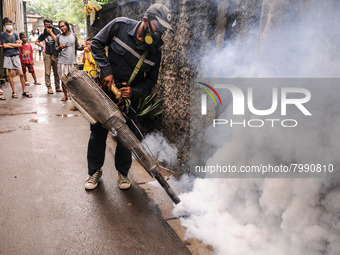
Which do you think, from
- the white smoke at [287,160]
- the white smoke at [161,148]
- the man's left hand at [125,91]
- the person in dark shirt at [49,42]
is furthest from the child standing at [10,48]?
the white smoke at [287,160]

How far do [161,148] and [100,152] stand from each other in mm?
1541

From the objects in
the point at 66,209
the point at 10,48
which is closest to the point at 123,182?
the point at 66,209

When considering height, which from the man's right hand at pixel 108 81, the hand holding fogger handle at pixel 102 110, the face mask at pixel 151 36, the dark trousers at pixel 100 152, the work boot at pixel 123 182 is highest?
the face mask at pixel 151 36

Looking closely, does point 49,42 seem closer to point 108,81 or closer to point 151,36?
point 108,81

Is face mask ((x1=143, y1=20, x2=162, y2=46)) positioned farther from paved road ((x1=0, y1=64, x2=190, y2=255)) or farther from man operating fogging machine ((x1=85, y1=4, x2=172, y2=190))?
paved road ((x1=0, y1=64, x2=190, y2=255))

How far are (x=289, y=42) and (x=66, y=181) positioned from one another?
120 inches

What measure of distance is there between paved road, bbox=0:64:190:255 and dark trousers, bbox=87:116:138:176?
0.30 m

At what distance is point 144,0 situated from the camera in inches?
220

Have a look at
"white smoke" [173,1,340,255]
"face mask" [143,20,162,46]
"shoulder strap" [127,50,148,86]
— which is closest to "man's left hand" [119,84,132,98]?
"shoulder strap" [127,50,148,86]

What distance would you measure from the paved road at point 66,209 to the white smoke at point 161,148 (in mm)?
751

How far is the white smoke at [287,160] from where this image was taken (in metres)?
2.16

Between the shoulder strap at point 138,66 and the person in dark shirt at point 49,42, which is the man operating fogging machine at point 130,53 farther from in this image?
the person in dark shirt at point 49,42

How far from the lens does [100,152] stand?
11.7 ft

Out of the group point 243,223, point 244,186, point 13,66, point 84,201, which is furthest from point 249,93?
point 13,66
